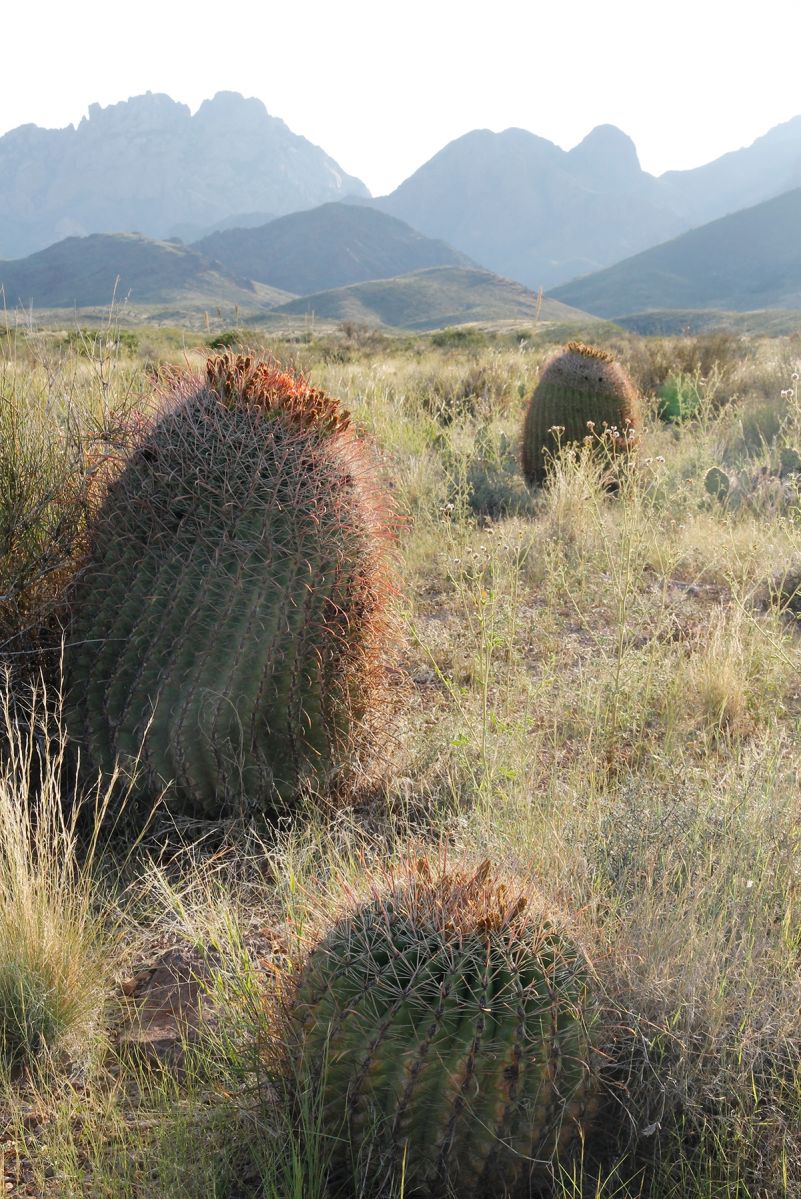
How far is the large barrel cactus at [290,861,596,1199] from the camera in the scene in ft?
5.92

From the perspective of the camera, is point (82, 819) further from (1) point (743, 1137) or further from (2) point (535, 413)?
(2) point (535, 413)

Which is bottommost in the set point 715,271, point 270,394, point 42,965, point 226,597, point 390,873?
point 42,965

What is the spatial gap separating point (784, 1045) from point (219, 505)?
2.26 m

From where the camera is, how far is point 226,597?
3086mm

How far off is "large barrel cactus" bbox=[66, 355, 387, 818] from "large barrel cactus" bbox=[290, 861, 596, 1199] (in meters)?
1.28

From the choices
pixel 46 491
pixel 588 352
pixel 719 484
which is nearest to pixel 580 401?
pixel 588 352

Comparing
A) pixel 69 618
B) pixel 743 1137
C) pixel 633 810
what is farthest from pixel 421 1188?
pixel 69 618

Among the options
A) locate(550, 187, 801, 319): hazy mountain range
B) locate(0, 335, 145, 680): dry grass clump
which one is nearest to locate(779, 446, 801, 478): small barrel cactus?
locate(0, 335, 145, 680): dry grass clump

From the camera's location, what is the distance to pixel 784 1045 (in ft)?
7.18

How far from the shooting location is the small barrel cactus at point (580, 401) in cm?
830

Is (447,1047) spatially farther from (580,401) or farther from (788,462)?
(788,462)

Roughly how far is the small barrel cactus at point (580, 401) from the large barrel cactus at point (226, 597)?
202 inches

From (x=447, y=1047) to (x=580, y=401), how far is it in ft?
23.5

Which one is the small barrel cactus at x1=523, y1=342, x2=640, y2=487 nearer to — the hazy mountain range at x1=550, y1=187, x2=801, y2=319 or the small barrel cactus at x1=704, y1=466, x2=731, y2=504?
the small barrel cactus at x1=704, y1=466, x2=731, y2=504
